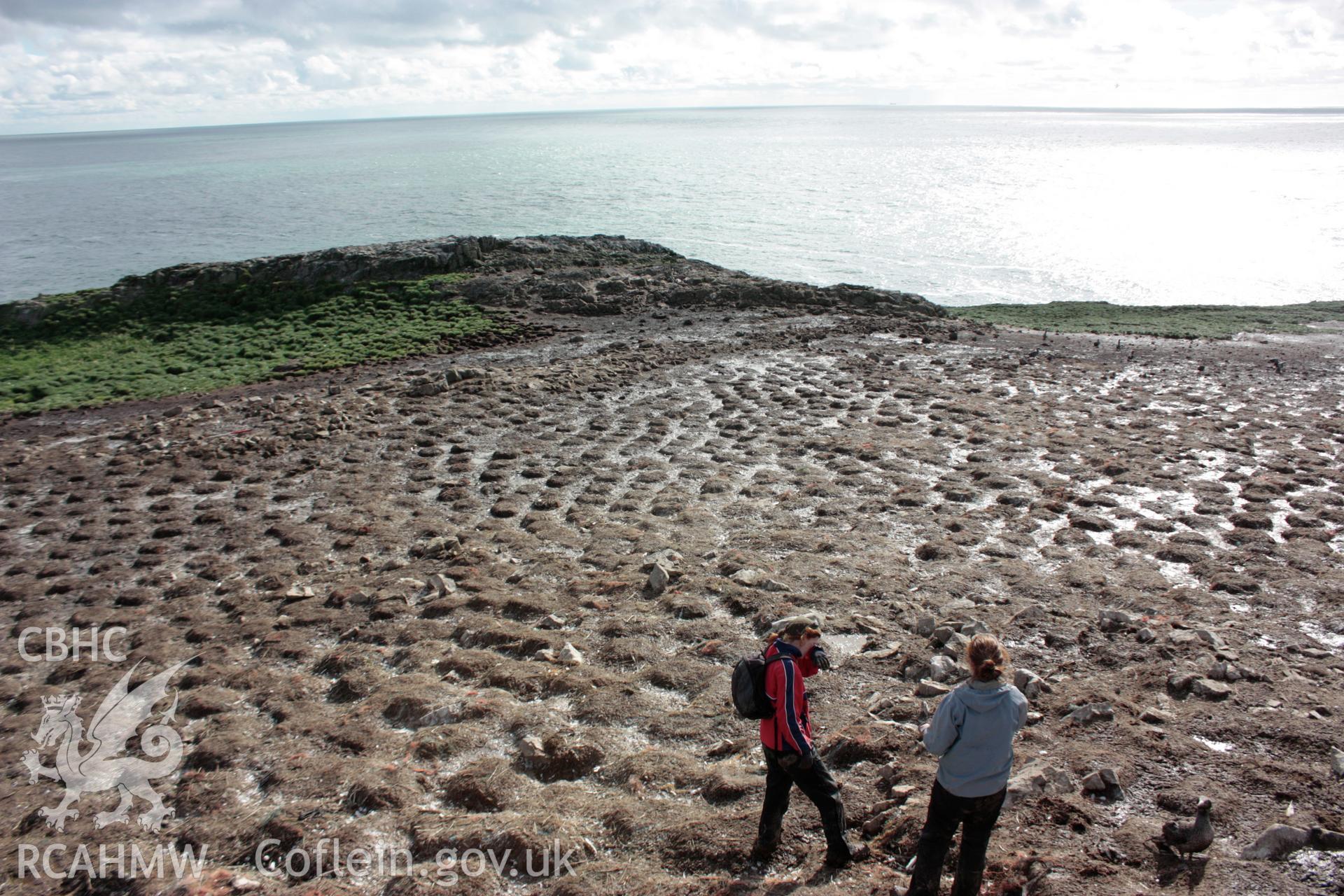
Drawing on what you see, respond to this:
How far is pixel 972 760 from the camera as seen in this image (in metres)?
4.58

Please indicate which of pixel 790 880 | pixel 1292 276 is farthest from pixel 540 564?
pixel 1292 276

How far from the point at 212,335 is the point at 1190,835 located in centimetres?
2845

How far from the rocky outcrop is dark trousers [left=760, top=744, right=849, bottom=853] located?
24.3 m

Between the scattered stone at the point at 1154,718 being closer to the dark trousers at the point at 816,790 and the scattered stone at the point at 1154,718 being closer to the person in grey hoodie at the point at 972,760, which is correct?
the person in grey hoodie at the point at 972,760

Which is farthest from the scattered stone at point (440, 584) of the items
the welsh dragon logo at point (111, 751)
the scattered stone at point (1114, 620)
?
the scattered stone at point (1114, 620)

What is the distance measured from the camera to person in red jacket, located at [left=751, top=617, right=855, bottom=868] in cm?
498

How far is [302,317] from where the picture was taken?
27.8m

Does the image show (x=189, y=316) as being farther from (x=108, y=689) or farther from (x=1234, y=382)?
(x=1234, y=382)

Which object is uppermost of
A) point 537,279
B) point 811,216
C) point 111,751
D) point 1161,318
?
point 811,216

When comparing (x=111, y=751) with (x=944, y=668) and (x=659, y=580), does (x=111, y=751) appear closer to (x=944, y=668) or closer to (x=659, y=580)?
(x=659, y=580)

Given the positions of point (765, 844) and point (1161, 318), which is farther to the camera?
point (1161, 318)

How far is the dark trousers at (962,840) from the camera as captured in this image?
4.60m

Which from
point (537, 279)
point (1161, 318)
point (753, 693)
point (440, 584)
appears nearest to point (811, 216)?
point (1161, 318)

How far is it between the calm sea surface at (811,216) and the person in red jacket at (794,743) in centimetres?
3853
